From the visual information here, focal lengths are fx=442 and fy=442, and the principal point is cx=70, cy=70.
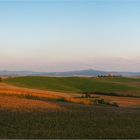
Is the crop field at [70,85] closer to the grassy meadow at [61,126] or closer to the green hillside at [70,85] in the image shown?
the green hillside at [70,85]


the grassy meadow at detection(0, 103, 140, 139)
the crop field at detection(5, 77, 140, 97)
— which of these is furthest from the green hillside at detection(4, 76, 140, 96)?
the grassy meadow at detection(0, 103, 140, 139)

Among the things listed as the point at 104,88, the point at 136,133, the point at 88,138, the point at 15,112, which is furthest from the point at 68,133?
the point at 104,88

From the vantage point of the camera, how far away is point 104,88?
275 ft

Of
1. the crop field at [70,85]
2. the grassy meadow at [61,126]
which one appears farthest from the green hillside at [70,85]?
the grassy meadow at [61,126]

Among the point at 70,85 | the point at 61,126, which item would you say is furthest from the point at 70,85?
the point at 61,126

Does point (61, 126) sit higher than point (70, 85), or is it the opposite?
point (70, 85)

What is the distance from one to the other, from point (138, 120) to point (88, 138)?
8.17 meters

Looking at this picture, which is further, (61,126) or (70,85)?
(70,85)

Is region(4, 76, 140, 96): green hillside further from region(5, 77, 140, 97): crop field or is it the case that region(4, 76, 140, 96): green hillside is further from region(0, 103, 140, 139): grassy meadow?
region(0, 103, 140, 139): grassy meadow

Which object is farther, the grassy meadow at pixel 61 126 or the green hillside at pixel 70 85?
the green hillside at pixel 70 85

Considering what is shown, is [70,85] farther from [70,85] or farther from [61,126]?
[61,126]

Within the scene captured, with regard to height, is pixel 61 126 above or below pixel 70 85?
below

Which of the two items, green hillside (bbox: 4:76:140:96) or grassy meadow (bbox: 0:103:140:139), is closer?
grassy meadow (bbox: 0:103:140:139)

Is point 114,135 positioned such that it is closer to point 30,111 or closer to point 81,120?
point 81,120
